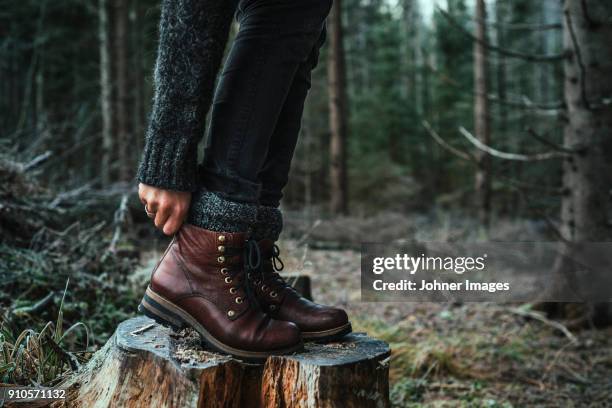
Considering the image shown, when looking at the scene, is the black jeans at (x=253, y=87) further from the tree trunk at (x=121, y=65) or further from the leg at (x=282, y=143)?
the tree trunk at (x=121, y=65)

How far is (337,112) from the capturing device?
37.2 ft

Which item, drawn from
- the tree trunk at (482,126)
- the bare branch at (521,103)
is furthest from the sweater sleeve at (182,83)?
the tree trunk at (482,126)

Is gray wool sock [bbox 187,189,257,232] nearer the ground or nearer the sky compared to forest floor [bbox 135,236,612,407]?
nearer the sky

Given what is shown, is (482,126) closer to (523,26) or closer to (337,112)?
(337,112)

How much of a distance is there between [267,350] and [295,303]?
0.25 m

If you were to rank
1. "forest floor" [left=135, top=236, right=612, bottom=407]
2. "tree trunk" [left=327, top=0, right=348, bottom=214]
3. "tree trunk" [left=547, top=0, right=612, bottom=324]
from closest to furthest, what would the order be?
"forest floor" [left=135, top=236, right=612, bottom=407] < "tree trunk" [left=547, top=0, right=612, bottom=324] < "tree trunk" [left=327, top=0, right=348, bottom=214]

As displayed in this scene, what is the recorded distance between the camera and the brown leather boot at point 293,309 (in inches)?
65.9

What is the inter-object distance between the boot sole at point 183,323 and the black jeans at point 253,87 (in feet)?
1.21

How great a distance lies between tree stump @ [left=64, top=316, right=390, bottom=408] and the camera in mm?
1405

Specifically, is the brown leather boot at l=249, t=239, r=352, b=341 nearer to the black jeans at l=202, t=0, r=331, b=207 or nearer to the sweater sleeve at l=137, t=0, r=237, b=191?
the black jeans at l=202, t=0, r=331, b=207

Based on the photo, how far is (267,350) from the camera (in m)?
1.50

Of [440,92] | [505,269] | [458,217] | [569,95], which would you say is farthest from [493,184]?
[569,95]

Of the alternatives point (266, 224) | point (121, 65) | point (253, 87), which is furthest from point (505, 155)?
point (121, 65)

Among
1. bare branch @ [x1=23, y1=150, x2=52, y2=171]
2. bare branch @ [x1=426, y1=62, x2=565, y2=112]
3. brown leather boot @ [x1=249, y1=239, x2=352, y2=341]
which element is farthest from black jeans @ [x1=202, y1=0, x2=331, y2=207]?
bare branch @ [x1=426, y1=62, x2=565, y2=112]
